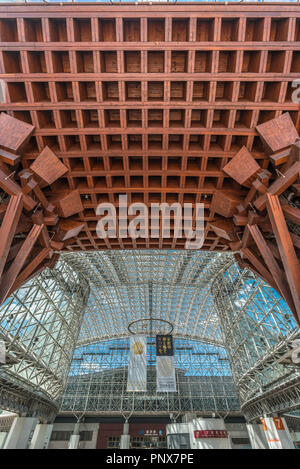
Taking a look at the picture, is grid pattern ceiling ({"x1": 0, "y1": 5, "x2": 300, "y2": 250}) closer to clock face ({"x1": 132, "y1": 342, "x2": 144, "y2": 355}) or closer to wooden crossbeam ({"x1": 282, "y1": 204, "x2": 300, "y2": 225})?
wooden crossbeam ({"x1": 282, "y1": 204, "x2": 300, "y2": 225})

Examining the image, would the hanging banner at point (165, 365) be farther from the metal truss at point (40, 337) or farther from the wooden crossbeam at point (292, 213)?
the wooden crossbeam at point (292, 213)

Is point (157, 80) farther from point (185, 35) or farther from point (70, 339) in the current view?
point (70, 339)

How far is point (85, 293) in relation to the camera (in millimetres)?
45688

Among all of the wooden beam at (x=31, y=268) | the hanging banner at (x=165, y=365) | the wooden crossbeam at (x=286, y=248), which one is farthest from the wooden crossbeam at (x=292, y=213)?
the hanging banner at (x=165, y=365)

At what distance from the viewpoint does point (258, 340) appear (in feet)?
107

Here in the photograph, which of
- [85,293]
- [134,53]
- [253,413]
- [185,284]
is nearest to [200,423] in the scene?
[253,413]

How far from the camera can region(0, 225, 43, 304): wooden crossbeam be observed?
9.52 metres

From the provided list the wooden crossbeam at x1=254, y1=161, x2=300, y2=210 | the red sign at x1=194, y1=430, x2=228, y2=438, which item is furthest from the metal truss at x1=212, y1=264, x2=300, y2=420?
the wooden crossbeam at x1=254, y1=161, x2=300, y2=210

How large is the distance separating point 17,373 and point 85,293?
720 inches

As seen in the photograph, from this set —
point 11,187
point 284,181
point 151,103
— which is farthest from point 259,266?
point 11,187

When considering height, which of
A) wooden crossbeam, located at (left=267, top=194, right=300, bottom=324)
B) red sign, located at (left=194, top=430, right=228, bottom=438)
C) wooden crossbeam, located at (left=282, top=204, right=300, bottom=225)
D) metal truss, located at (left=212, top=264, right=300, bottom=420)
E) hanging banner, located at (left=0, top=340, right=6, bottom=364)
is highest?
metal truss, located at (left=212, top=264, right=300, bottom=420)

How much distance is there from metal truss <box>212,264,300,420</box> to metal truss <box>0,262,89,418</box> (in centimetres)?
2485

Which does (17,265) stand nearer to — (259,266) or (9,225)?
(9,225)

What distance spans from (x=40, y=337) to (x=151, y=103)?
33.4 m
